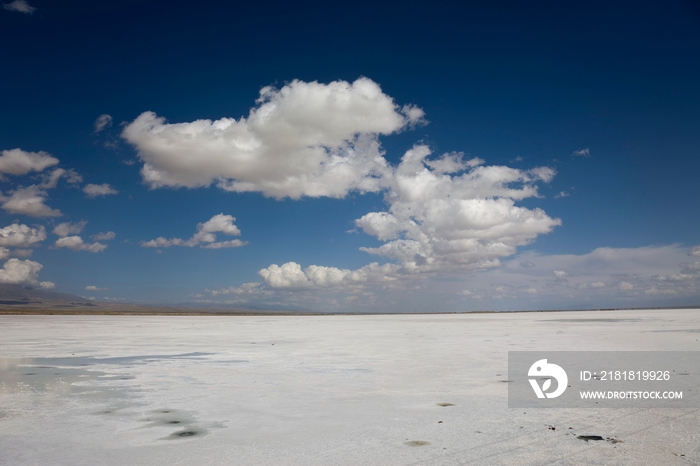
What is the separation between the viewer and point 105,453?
15.5 feet

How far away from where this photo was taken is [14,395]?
762 cm

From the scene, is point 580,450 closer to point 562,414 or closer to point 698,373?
point 562,414

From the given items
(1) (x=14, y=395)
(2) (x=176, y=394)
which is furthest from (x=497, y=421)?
(1) (x=14, y=395)

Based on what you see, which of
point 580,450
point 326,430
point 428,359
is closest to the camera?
point 580,450

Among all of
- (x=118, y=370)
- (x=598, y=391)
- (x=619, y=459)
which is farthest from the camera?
(x=118, y=370)

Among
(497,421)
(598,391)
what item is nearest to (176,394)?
(497,421)

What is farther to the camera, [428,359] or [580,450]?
[428,359]

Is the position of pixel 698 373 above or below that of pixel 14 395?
above

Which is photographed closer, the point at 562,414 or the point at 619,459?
the point at 619,459

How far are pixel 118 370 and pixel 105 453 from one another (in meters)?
6.29

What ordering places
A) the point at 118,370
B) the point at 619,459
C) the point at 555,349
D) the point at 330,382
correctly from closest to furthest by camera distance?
the point at 619,459 < the point at 330,382 < the point at 118,370 < the point at 555,349

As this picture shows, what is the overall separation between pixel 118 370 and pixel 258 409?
17.8ft

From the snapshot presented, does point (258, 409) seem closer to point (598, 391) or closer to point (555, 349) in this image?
point (598, 391)

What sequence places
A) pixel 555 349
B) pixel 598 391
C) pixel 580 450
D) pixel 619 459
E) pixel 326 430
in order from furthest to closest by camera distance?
pixel 555 349, pixel 598 391, pixel 326 430, pixel 580 450, pixel 619 459
